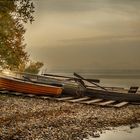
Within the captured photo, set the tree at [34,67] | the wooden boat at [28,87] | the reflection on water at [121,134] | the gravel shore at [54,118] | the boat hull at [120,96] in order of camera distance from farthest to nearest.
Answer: the tree at [34,67]
the wooden boat at [28,87]
the boat hull at [120,96]
the reflection on water at [121,134]
the gravel shore at [54,118]

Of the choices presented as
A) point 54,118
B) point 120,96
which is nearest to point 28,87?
point 120,96

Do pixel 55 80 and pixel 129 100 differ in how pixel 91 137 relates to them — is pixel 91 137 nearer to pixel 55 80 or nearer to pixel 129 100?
pixel 129 100

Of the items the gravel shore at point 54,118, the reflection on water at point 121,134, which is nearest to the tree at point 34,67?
the gravel shore at point 54,118

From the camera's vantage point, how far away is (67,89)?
3309 cm

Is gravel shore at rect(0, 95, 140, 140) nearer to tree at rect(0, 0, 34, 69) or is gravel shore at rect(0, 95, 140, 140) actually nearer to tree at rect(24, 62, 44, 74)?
tree at rect(0, 0, 34, 69)

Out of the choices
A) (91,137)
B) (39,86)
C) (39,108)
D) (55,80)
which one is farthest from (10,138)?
(55,80)

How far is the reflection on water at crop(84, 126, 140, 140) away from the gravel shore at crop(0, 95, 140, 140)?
0.48m

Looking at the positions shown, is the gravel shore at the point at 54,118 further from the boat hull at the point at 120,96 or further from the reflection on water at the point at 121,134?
the boat hull at the point at 120,96

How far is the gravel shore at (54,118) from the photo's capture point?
709 inches

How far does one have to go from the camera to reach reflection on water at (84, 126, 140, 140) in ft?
62.6

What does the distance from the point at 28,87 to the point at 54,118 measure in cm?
1073

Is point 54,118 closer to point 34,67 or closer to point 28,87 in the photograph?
point 28,87

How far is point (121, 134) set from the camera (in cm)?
1991

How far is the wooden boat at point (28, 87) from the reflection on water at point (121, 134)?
1162 centimetres
